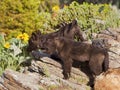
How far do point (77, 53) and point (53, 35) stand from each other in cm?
148

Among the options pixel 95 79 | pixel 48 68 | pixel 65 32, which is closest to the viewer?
pixel 95 79

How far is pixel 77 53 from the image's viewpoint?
36.0ft

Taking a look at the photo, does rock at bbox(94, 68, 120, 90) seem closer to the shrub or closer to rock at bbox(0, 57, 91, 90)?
rock at bbox(0, 57, 91, 90)

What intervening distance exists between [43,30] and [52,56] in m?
3.95

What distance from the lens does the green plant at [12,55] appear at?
1269 cm

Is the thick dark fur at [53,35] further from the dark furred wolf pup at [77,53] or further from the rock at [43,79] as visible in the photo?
the rock at [43,79]

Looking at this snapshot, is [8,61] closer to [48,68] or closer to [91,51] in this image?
[48,68]

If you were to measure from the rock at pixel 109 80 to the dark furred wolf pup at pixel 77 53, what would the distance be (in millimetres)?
304

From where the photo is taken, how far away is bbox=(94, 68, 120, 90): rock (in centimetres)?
1023

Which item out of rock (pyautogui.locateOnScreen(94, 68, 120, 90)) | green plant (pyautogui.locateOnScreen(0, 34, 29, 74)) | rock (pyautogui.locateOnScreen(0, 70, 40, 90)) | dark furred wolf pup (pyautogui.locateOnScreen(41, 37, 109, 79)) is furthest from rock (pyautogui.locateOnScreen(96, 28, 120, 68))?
green plant (pyautogui.locateOnScreen(0, 34, 29, 74))

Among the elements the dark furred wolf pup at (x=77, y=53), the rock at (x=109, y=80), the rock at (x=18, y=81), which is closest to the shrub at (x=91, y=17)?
the dark furred wolf pup at (x=77, y=53)

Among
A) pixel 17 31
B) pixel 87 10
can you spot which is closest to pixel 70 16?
pixel 87 10

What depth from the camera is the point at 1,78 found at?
11523mm

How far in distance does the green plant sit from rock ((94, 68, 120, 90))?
303cm
